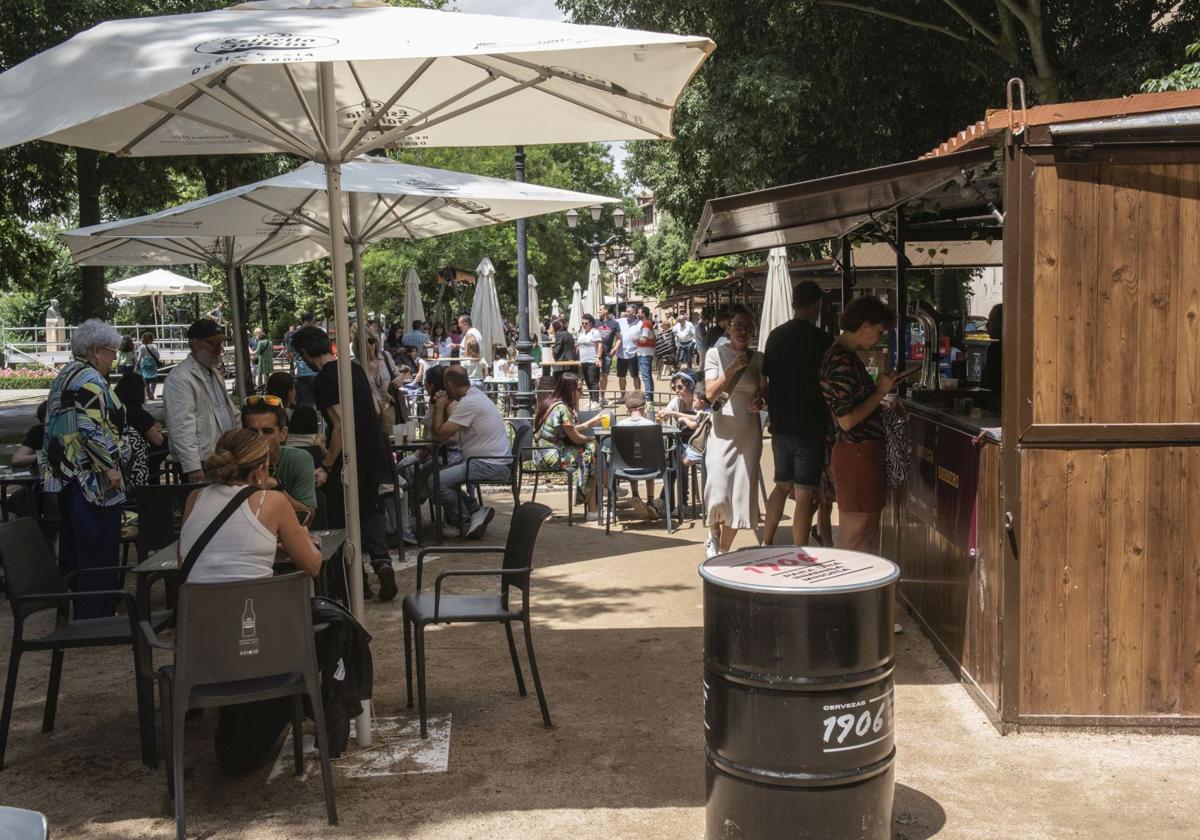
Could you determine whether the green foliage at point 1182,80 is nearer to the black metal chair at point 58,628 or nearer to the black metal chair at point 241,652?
the black metal chair at point 241,652

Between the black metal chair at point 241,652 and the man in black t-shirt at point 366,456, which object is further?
the man in black t-shirt at point 366,456

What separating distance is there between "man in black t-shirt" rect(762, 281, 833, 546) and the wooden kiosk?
7.26 ft

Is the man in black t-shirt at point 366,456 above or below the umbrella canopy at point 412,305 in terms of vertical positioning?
below

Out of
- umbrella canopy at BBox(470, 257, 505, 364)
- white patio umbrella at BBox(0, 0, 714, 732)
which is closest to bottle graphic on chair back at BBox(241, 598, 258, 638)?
white patio umbrella at BBox(0, 0, 714, 732)

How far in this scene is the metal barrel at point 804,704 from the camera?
3.49 metres

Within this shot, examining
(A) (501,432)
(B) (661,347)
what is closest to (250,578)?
(A) (501,432)

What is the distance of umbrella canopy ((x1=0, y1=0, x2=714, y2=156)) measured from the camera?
409 centimetres

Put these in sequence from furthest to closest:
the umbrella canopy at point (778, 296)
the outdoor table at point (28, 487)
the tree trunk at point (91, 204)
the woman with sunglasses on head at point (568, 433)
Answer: the tree trunk at point (91, 204)
the umbrella canopy at point (778, 296)
the woman with sunglasses on head at point (568, 433)
the outdoor table at point (28, 487)

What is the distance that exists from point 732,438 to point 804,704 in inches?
183

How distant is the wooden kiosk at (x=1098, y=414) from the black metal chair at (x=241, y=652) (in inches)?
114

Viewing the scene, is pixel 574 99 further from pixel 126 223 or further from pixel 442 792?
pixel 126 223

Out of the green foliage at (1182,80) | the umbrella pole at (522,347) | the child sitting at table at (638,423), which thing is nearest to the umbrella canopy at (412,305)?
the umbrella pole at (522,347)

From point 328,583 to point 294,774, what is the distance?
1.35 meters

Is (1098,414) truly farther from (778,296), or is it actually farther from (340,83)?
(778,296)
